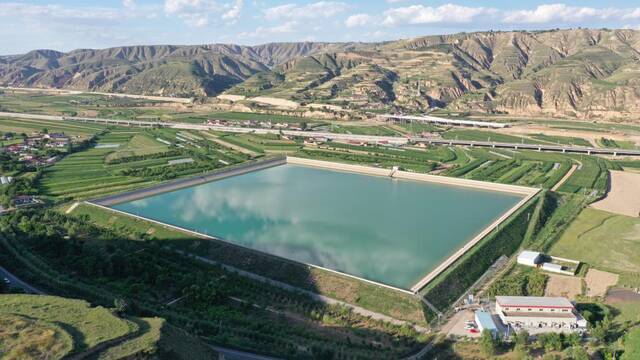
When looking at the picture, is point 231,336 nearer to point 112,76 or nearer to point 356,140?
point 356,140

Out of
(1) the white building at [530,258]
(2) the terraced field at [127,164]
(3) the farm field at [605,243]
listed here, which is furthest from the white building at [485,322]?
(2) the terraced field at [127,164]

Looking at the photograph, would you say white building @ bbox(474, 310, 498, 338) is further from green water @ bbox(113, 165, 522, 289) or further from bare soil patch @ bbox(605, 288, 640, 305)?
bare soil patch @ bbox(605, 288, 640, 305)

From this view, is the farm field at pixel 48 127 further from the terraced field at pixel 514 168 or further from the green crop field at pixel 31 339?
the green crop field at pixel 31 339

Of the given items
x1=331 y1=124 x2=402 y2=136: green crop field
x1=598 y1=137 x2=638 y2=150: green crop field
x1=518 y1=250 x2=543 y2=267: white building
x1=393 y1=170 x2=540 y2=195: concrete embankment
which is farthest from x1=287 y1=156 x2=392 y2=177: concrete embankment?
x1=598 y1=137 x2=638 y2=150: green crop field

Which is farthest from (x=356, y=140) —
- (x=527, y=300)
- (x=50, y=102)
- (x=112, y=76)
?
(x=112, y=76)

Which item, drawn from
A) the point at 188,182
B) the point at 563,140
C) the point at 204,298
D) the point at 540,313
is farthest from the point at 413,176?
the point at 563,140

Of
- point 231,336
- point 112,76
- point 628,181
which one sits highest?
point 112,76
